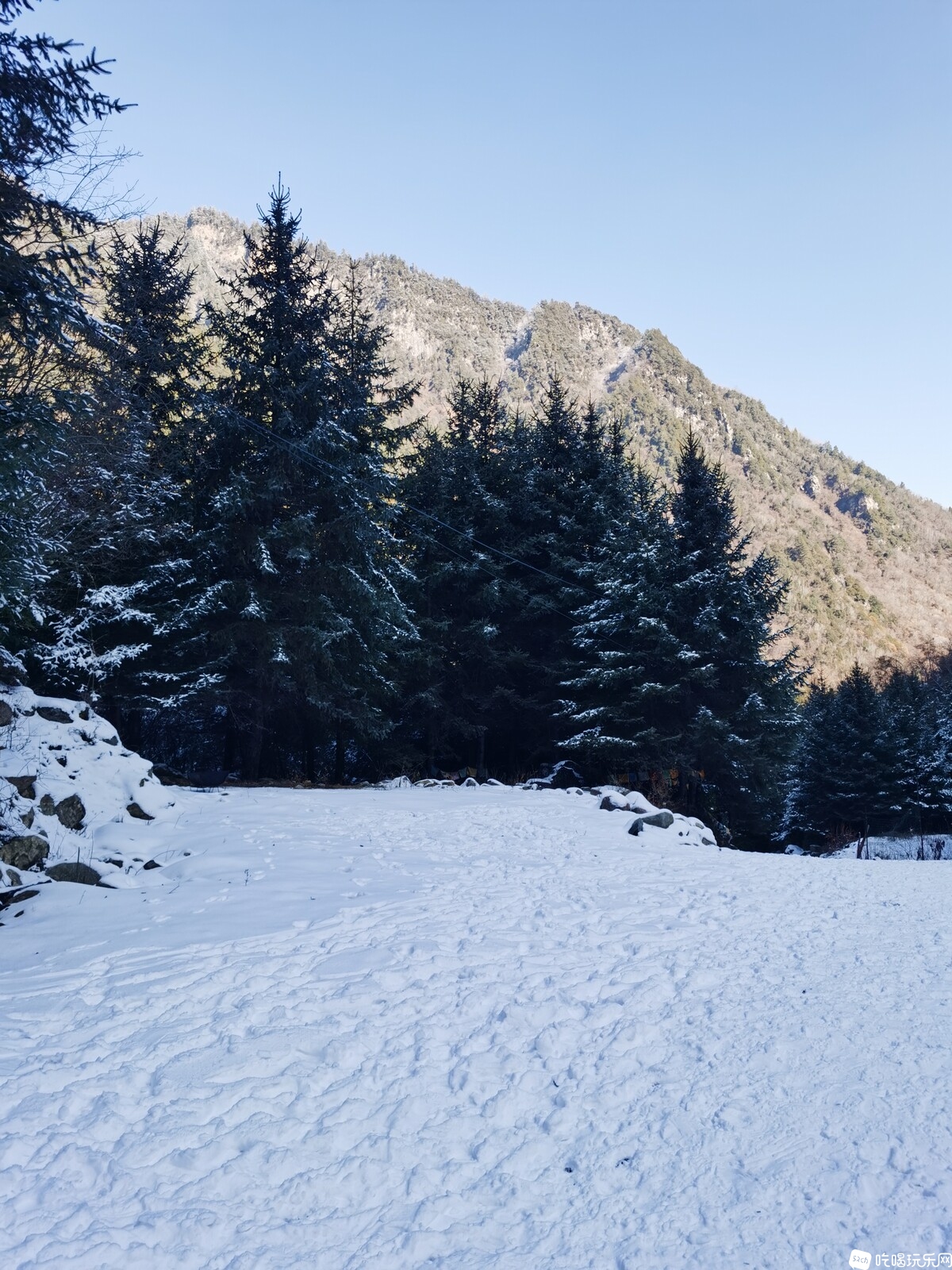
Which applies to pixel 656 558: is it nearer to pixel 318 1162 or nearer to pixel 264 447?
pixel 264 447

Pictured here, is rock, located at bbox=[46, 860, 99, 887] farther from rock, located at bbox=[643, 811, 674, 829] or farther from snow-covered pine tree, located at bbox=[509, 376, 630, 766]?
snow-covered pine tree, located at bbox=[509, 376, 630, 766]

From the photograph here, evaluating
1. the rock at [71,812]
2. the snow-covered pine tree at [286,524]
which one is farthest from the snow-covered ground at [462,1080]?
the snow-covered pine tree at [286,524]

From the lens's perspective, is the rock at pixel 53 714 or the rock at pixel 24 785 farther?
the rock at pixel 53 714

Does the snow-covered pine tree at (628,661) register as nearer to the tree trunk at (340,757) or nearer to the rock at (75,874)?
the tree trunk at (340,757)

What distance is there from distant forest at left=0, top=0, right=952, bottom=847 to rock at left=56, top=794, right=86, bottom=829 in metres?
2.33

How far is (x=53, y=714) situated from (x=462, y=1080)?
824cm

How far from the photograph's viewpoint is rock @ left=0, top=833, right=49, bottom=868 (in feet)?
21.7

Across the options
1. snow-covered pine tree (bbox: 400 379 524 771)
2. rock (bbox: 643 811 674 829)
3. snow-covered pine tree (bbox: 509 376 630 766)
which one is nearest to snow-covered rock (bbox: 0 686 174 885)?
rock (bbox: 643 811 674 829)

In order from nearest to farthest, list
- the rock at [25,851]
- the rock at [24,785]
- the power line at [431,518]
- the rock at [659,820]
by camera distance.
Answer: the rock at [25,851] < the rock at [24,785] < the rock at [659,820] < the power line at [431,518]

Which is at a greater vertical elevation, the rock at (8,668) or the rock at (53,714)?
the rock at (8,668)

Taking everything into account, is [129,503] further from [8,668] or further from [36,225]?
[36,225]

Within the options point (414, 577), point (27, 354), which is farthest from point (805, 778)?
point (27, 354)

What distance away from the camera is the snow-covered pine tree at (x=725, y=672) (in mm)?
19172

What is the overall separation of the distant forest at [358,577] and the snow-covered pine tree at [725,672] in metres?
0.09
